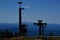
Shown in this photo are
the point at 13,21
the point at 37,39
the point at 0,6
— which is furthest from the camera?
the point at 0,6

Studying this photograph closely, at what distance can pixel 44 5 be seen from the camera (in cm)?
868

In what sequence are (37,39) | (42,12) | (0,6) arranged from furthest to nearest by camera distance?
1. (42,12)
2. (0,6)
3. (37,39)

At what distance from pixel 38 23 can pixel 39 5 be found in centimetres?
235

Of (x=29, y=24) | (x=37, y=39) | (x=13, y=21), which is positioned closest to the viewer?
(x=37, y=39)

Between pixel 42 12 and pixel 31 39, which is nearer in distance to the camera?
pixel 31 39

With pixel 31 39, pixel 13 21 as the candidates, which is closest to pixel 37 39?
pixel 31 39

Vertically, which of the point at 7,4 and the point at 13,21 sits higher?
the point at 7,4

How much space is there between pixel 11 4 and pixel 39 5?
4.87 ft

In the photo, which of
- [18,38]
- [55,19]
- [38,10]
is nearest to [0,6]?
[38,10]

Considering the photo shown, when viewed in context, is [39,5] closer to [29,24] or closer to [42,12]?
[42,12]

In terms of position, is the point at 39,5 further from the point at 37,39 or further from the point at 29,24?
the point at 37,39

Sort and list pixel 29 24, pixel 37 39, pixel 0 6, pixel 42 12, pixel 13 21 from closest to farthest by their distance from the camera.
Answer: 1. pixel 37 39
2. pixel 29 24
3. pixel 13 21
4. pixel 0 6
5. pixel 42 12

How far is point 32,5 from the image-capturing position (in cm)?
827

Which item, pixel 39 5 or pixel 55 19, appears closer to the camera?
pixel 55 19
